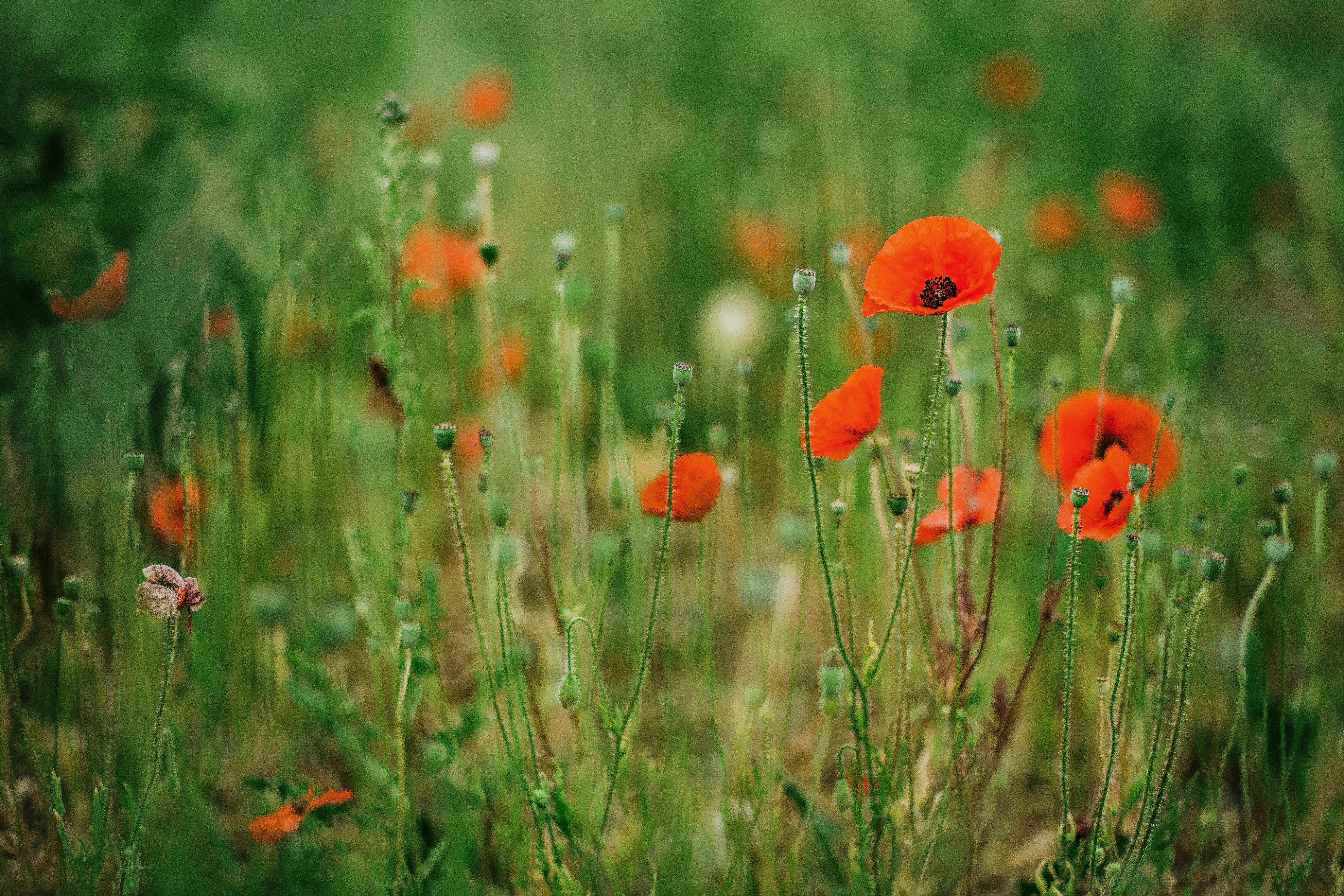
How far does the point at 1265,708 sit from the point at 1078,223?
1.56 meters

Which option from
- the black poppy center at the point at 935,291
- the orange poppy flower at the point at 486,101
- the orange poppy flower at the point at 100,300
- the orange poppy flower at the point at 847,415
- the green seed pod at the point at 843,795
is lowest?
the green seed pod at the point at 843,795

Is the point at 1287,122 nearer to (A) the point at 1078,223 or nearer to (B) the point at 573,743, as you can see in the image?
(A) the point at 1078,223

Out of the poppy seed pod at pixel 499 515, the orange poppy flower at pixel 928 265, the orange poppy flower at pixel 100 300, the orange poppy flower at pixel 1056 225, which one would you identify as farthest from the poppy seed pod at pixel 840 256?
the orange poppy flower at pixel 1056 225

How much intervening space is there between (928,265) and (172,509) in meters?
1.11

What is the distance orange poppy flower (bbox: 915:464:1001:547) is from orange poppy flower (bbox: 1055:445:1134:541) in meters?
0.09

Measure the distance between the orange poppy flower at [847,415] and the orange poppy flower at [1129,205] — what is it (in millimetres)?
1605

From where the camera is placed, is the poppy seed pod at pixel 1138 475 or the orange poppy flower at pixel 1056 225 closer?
the poppy seed pod at pixel 1138 475

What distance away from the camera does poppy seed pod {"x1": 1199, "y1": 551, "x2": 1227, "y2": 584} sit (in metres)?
0.94

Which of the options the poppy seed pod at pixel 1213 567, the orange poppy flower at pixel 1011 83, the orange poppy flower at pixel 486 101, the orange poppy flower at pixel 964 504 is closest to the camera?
the poppy seed pod at pixel 1213 567

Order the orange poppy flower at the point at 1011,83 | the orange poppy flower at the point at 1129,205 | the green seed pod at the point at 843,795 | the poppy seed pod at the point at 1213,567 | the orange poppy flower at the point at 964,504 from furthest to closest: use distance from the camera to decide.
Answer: the orange poppy flower at the point at 1011,83 → the orange poppy flower at the point at 1129,205 → the orange poppy flower at the point at 964,504 → the green seed pod at the point at 843,795 → the poppy seed pod at the point at 1213,567

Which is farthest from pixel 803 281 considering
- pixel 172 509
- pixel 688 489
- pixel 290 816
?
pixel 172 509

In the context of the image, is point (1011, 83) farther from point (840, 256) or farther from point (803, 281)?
point (803, 281)

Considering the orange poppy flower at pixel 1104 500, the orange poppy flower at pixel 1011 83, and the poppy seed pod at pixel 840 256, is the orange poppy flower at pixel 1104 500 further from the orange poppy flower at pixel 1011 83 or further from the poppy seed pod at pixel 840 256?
the orange poppy flower at pixel 1011 83

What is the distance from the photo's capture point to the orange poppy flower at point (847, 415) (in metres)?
1.02
